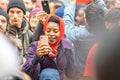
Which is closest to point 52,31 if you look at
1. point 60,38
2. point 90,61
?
point 60,38

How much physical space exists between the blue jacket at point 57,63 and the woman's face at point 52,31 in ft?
0.32

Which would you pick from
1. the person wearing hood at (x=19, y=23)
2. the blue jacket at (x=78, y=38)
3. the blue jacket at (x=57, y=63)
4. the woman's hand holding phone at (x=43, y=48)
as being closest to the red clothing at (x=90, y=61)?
the woman's hand holding phone at (x=43, y=48)

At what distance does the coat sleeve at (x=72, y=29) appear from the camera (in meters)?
4.51

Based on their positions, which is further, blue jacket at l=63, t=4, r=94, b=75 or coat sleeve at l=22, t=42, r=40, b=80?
blue jacket at l=63, t=4, r=94, b=75

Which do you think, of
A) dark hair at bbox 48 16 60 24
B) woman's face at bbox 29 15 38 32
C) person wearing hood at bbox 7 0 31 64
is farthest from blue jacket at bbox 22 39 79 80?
woman's face at bbox 29 15 38 32

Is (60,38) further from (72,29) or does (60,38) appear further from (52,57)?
(72,29)

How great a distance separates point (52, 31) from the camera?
4.33m

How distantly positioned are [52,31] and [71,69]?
1.62 feet

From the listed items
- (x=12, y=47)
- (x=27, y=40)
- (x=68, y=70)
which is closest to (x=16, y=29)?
(x=27, y=40)

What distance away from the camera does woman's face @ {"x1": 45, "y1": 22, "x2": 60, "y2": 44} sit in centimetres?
428

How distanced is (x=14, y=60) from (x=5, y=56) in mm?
38

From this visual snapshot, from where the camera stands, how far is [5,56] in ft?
2.98

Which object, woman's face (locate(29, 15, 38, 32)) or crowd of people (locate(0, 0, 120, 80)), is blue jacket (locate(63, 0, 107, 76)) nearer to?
crowd of people (locate(0, 0, 120, 80))

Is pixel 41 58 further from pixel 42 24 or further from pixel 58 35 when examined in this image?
pixel 42 24
